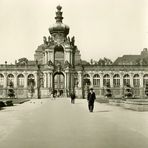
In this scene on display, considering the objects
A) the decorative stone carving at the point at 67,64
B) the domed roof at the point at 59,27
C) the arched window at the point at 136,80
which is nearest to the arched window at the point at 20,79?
the decorative stone carving at the point at 67,64

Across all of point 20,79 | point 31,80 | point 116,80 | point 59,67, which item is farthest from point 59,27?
point 116,80

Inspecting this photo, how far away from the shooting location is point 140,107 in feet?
103

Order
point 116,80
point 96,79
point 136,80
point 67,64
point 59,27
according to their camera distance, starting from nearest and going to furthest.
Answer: point 67,64
point 96,79
point 136,80
point 116,80
point 59,27

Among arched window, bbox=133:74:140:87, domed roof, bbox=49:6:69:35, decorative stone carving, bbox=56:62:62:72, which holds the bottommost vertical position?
arched window, bbox=133:74:140:87

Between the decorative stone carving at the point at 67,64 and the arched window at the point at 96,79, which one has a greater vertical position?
the decorative stone carving at the point at 67,64

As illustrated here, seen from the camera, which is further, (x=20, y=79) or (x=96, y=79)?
(x=96, y=79)

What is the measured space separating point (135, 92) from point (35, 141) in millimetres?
82641

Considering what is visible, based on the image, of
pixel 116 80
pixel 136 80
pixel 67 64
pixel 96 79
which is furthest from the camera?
pixel 116 80

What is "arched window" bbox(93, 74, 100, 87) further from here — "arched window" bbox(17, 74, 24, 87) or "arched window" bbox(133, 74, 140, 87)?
"arched window" bbox(17, 74, 24, 87)

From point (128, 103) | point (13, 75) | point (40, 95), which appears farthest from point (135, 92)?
point (128, 103)

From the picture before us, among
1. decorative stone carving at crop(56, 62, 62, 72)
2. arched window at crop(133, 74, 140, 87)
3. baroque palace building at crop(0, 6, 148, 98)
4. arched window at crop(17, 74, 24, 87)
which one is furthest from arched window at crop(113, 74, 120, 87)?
arched window at crop(17, 74, 24, 87)

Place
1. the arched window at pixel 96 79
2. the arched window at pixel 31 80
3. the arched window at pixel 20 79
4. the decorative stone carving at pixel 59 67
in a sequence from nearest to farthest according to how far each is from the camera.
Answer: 1. the decorative stone carving at pixel 59 67
2. the arched window at pixel 31 80
3. the arched window at pixel 20 79
4. the arched window at pixel 96 79

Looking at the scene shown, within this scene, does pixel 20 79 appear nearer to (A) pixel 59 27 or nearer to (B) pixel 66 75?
(B) pixel 66 75

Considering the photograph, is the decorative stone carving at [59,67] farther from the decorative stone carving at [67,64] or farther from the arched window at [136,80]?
the arched window at [136,80]
